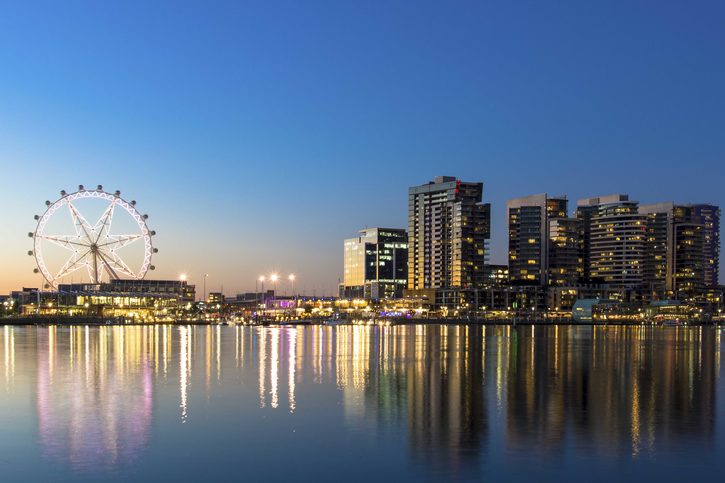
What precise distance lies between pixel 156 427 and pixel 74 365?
101 ft

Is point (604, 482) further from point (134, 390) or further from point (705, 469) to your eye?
point (134, 390)

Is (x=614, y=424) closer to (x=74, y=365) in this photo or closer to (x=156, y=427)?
(x=156, y=427)

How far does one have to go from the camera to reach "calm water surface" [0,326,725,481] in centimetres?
2469

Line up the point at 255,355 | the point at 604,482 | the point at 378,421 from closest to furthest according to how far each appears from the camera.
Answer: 1. the point at 604,482
2. the point at 378,421
3. the point at 255,355

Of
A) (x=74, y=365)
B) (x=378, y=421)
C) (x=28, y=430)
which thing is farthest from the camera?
(x=74, y=365)

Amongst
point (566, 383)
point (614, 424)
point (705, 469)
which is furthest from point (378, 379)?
point (705, 469)

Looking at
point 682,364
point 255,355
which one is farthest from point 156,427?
point 682,364

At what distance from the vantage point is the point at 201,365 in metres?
60.7

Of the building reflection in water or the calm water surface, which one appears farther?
the building reflection in water

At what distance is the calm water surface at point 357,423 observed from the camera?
24.7 m

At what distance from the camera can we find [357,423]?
108 ft

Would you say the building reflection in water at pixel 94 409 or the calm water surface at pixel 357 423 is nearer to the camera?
the calm water surface at pixel 357 423

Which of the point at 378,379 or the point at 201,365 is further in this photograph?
the point at 201,365

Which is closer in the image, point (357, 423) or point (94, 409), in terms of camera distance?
point (357, 423)
